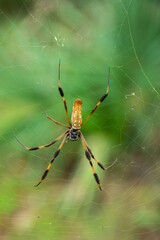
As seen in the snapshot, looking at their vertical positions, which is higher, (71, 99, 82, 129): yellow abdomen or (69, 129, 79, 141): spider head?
(71, 99, 82, 129): yellow abdomen

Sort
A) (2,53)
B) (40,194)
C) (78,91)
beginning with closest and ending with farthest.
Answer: (78,91) < (2,53) < (40,194)

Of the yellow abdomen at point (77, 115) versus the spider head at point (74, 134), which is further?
the spider head at point (74, 134)

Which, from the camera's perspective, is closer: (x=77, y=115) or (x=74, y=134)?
(x=77, y=115)

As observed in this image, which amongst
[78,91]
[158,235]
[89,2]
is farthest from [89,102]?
[158,235]

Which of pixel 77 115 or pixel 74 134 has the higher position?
pixel 77 115

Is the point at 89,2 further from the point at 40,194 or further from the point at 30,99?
the point at 40,194
